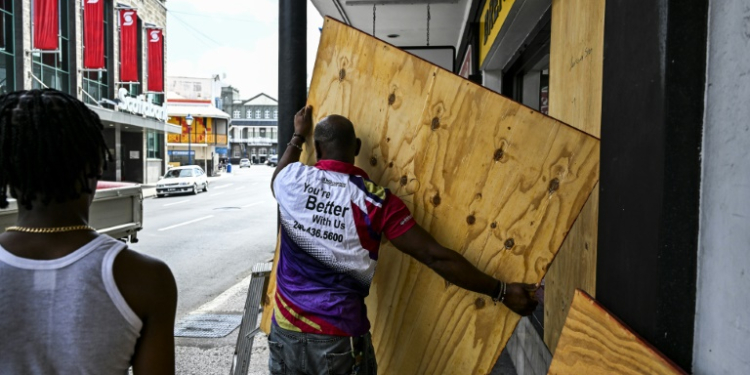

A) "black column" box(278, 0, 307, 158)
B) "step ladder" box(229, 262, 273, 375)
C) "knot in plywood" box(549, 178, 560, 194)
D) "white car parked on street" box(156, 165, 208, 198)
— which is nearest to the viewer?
"knot in plywood" box(549, 178, 560, 194)

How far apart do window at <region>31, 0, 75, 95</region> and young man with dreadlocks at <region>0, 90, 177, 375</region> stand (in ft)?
77.7

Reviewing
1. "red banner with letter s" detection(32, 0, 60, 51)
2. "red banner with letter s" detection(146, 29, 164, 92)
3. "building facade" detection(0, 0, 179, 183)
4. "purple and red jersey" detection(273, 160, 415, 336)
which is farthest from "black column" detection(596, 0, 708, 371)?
"red banner with letter s" detection(146, 29, 164, 92)

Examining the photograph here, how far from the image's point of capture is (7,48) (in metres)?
20.9

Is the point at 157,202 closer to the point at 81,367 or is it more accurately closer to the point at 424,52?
the point at 424,52

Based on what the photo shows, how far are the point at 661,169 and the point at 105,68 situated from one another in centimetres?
2968

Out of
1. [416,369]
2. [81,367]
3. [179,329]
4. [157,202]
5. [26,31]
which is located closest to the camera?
[81,367]

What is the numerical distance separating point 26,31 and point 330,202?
79.0ft

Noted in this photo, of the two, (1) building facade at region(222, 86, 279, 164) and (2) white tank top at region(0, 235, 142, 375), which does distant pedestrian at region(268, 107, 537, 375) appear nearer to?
(2) white tank top at region(0, 235, 142, 375)

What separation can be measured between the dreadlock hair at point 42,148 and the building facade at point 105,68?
663 inches

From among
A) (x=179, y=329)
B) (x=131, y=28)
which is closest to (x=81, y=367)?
(x=179, y=329)

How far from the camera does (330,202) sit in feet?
7.92

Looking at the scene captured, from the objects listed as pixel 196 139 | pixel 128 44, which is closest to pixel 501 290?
pixel 128 44

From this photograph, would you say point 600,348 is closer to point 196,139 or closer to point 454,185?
point 454,185

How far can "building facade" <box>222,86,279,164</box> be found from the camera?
10850cm
